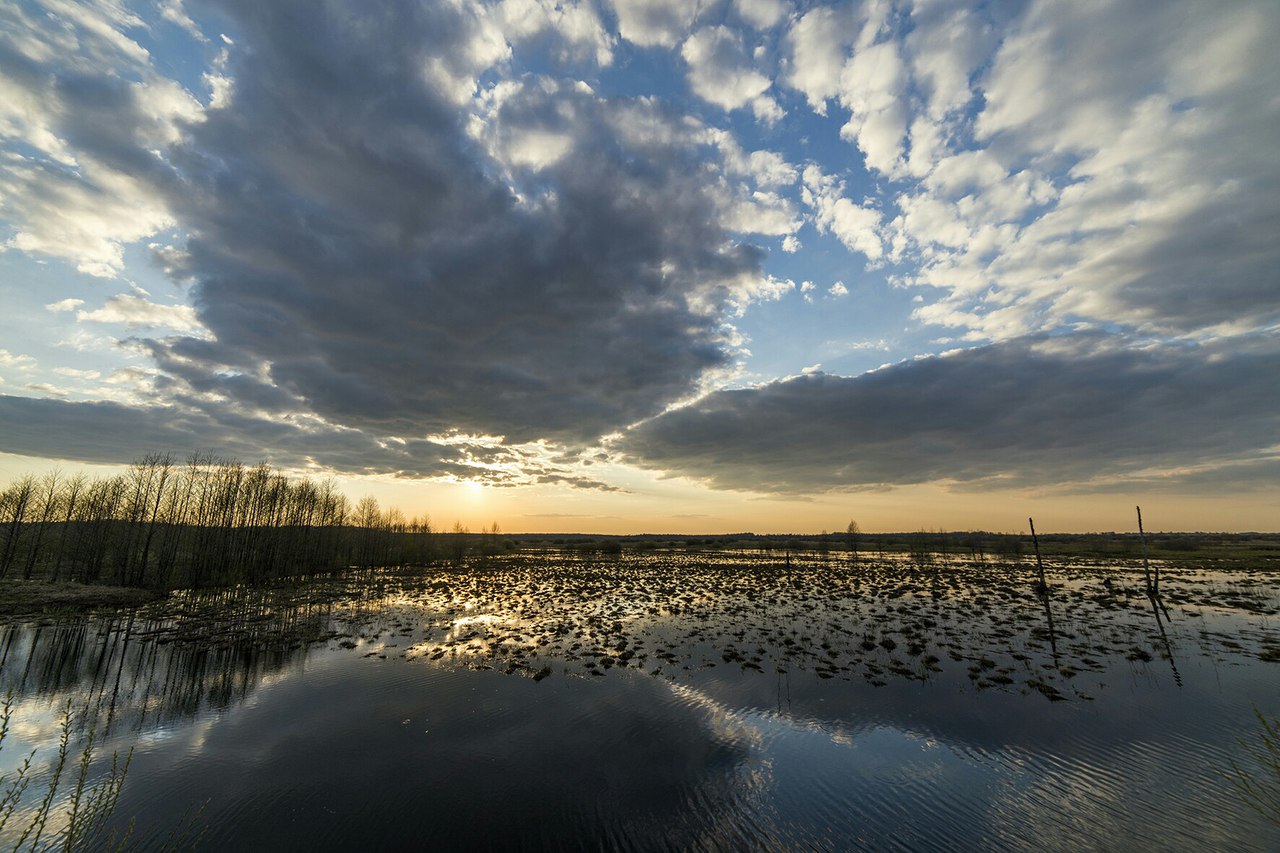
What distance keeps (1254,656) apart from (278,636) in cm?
5178

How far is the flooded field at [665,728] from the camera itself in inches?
426

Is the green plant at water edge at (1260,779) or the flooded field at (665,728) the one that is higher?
the green plant at water edge at (1260,779)

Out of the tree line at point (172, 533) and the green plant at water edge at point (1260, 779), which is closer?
the green plant at water edge at point (1260, 779)

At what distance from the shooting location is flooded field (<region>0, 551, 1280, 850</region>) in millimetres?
10828

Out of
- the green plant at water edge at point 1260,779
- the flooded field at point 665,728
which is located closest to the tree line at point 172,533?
the flooded field at point 665,728

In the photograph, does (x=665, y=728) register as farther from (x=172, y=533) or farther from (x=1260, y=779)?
(x=172, y=533)

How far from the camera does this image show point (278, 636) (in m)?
28.5

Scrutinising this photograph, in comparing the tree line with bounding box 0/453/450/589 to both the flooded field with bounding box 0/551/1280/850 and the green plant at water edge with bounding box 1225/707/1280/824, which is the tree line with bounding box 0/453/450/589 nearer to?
the flooded field with bounding box 0/551/1280/850

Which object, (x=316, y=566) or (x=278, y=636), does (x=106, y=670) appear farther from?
(x=316, y=566)

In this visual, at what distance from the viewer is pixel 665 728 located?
15.8m

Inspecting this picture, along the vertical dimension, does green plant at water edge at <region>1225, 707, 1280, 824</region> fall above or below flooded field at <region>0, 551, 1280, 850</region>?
above

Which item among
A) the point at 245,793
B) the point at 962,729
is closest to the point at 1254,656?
the point at 962,729

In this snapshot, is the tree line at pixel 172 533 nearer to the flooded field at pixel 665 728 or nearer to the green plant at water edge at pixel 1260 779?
the flooded field at pixel 665 728

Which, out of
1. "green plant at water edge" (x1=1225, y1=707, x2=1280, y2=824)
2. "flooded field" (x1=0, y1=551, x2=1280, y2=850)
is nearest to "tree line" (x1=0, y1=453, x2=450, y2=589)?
"flooded field" (x1=0, y1=551, x2=1280, y2=850)
